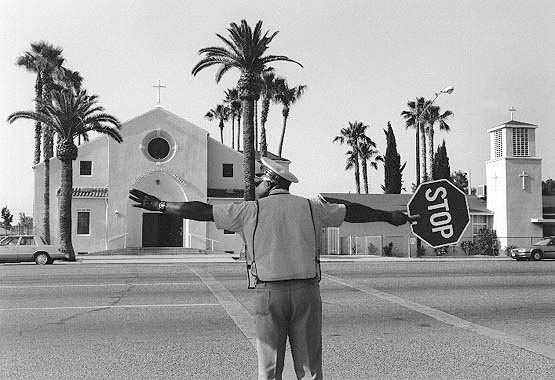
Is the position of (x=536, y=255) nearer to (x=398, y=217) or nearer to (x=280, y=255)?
(x=398, y=217)

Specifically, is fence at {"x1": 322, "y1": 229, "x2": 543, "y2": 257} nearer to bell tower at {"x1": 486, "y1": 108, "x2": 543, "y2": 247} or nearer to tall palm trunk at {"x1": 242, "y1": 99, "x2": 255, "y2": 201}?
bell tower at {"x1": 486, "y1": 108, "x2": 543, "y2": 247}

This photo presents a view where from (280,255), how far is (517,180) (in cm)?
4141

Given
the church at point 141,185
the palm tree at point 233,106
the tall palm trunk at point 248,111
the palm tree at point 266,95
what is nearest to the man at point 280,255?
the tall palm trunk at point 248,111

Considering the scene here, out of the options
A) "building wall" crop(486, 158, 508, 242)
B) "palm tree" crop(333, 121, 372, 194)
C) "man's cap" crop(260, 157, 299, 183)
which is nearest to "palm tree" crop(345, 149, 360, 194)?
"palm tree" crop(333, 121, 372, 194)

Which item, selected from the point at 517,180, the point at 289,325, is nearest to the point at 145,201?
the point at 289,325

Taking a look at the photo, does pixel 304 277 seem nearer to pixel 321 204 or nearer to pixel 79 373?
pixel 321 204

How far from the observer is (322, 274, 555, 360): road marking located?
8.57 m

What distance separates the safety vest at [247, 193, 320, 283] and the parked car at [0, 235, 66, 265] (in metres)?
24.3

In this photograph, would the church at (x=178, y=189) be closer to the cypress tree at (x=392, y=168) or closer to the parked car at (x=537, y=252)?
the parked car at (x=537, y=252)

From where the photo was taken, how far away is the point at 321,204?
4.46 m

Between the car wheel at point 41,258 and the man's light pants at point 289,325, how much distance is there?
952 inches

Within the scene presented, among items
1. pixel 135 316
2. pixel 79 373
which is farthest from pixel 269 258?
pixel 135 316

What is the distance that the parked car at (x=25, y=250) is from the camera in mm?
26484

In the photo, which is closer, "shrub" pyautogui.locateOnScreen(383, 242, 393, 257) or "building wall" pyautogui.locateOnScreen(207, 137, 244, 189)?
"shrub" pyautogui.locateOnScreen(383, 242, 393, 257)
